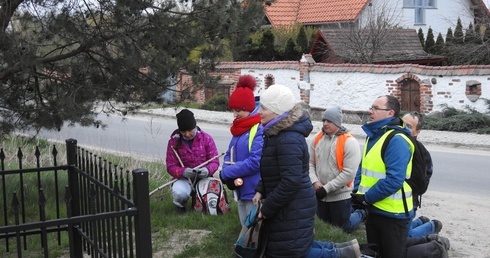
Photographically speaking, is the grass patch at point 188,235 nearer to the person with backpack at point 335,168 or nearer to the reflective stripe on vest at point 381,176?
the person with backpack at point 335,168

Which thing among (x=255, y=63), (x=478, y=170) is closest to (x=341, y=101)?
(x=255, y=63)

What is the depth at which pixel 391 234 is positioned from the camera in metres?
5.70

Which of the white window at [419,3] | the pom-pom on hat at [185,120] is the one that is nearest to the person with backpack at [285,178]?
the pom-pom on hat at [185,120]

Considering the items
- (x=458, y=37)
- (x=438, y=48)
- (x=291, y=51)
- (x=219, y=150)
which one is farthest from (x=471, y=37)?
(x=219, y=150)

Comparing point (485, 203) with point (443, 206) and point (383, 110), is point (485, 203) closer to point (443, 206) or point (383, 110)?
point (443, 206)

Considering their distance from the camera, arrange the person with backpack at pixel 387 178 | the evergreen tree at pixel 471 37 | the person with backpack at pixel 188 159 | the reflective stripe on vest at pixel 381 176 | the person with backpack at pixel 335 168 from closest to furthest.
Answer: the person with backpack at pixel 387 178, the reflective stripe on vest at pixel 381 176, the person with backpack at pixel 335 168, the person with backpack at pixel 188 159, the evergreen tree at pixel 471 37

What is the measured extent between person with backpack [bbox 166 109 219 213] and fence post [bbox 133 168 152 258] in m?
3.39

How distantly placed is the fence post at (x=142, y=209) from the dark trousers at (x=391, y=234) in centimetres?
232

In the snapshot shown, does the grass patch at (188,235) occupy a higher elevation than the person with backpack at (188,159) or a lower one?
lower

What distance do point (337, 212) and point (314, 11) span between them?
29.6 meters

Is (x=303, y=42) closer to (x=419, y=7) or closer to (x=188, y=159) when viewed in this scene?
(x=419, y=7)

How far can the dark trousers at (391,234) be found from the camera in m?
5.69

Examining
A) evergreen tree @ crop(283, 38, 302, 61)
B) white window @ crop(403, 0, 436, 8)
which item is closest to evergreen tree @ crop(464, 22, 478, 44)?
evergreen tree @ crop(283, 38, 302, 61)

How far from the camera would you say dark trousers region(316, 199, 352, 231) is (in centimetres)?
728
